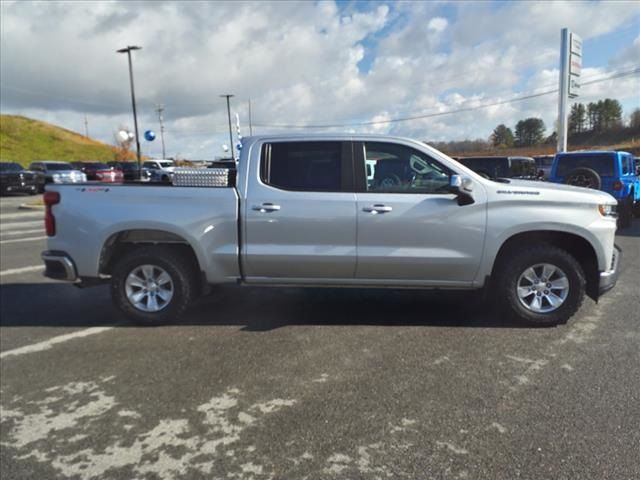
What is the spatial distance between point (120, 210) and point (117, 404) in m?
2.10

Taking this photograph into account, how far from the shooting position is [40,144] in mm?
62688

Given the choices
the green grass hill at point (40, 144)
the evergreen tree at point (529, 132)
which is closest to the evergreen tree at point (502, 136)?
the evergreen tree at point (529, 132)

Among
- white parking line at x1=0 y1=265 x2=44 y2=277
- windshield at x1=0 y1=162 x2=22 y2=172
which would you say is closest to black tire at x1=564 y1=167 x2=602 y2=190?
white parking line at x1=0 y1=265 x2=44 y2=277

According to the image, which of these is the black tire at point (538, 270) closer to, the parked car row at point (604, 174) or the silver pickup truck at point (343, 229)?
the silver pickup truck at point (343, 229)

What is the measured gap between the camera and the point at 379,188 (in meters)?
4.65

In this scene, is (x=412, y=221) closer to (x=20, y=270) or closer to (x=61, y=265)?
(x=61, y=265)

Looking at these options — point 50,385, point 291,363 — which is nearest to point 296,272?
point 291,363

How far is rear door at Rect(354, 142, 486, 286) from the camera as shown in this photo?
4551 millimetres

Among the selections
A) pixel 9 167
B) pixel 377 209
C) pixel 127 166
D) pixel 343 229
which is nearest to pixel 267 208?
pixel 343 229

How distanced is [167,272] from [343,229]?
73.4 inches

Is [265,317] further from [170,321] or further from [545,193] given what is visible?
[545,193]

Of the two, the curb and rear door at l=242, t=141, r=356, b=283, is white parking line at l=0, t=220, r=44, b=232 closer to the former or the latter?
the curb

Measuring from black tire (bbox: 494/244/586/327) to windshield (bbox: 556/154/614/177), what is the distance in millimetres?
7867

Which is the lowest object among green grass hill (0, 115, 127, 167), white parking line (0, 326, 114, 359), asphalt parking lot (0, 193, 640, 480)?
asphalt parking lot (0, 193, 640, 480)
